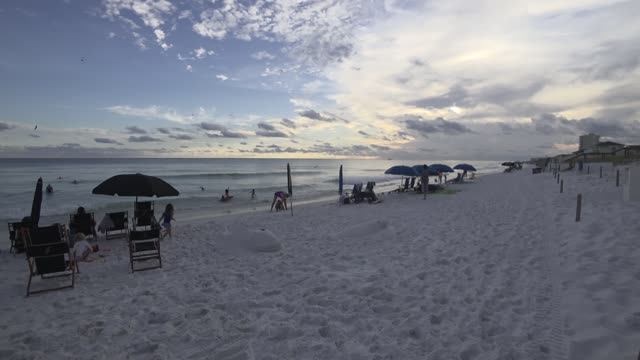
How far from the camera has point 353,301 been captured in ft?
14.3

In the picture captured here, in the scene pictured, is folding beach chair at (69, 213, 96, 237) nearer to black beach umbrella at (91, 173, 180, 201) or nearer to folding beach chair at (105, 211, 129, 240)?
folding beach chair at (105, 211, 129, 240)

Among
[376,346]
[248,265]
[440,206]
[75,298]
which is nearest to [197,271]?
[248,265]

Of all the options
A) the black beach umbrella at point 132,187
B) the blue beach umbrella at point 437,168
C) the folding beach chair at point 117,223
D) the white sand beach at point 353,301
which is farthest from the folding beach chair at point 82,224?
the blue beach umbrella at point 437,168

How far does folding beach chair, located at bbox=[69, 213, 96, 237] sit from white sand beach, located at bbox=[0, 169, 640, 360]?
56.9 inches

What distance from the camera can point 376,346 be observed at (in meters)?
3.28

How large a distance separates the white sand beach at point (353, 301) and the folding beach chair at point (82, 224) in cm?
145

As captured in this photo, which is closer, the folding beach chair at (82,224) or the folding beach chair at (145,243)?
the folding beach chair at (145,243)

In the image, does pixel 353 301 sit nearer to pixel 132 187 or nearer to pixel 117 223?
pixel 132 187

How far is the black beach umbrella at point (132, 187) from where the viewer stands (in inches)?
298

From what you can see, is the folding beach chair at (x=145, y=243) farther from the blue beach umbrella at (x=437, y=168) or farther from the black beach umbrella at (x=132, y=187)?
the blue beach umbrella at (x=437, y=168)

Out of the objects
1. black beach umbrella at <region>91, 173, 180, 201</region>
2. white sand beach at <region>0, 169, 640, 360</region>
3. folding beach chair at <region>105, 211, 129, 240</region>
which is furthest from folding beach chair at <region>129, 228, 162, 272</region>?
folding beach chair at <region>105, 211, 129, 240</region>

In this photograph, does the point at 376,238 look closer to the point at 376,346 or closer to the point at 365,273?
the point at 365,273

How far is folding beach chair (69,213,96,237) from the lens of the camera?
8.69 meters

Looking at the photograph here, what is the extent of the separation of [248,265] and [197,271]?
92 cm
